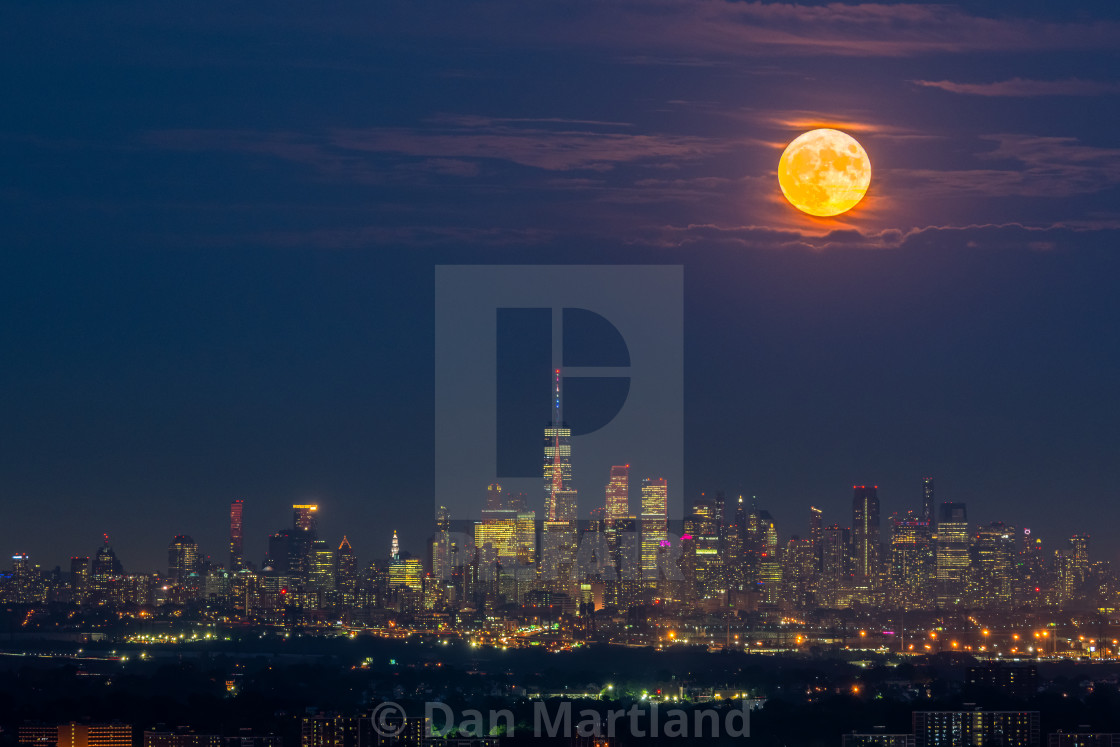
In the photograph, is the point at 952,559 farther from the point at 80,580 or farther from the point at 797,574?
the point at 80,580

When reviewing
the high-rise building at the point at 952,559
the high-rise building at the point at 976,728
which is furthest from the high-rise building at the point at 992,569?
the high-rise building at the point at 976,728

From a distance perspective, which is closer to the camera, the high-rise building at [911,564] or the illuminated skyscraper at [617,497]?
the illuminated skyscraper at [617,497]

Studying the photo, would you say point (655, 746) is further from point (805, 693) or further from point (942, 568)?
point (942, 568)

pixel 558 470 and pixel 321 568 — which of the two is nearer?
pixel 558 470

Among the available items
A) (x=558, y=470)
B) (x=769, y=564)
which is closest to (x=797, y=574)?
(x=769, y=564)

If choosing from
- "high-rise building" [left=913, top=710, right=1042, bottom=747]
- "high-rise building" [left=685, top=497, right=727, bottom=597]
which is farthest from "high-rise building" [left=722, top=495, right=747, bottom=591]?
"high-rise building" [left=913, top=710, right=1042, bottom=747]

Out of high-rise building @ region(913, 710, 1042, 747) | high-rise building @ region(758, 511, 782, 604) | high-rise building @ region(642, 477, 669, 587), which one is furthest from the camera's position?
high-rise building @ region(758, 511, 782, 604)

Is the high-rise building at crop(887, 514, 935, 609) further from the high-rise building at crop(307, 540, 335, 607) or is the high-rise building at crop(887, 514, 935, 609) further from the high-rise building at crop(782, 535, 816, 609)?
the high-rise building at crop(307, 540, 335, 607)

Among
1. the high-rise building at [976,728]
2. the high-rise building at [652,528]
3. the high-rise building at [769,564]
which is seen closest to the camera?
the high-rise building at [976,728]

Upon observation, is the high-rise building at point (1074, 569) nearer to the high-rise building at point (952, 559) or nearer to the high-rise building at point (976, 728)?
the high-rise building at point (952, 559)

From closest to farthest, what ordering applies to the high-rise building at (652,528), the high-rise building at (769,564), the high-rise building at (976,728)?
the high-rise building at (976,728), the high-rise building at (652,528), the high-rise building at (769,564)
